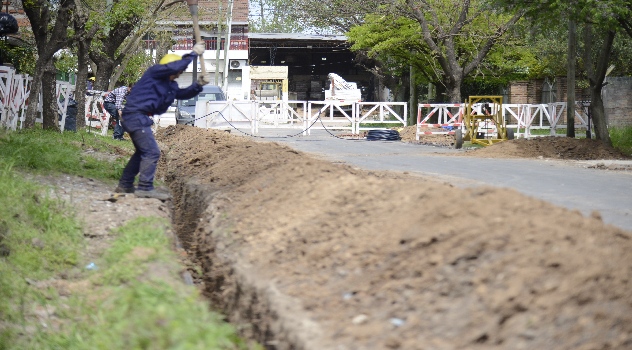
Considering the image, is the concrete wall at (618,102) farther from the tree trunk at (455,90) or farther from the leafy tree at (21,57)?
the leafy tree at (21,57)

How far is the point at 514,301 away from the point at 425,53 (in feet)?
114

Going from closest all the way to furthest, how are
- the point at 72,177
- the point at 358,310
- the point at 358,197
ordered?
the point at 358,310 < the point at 358,197 < the point at 72,177

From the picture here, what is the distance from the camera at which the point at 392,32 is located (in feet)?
126

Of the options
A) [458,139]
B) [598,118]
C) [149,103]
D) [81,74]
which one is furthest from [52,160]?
[598,118]

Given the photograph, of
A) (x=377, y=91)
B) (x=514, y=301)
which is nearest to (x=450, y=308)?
(x=514, y=301)

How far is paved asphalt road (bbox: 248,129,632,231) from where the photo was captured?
10688 mm

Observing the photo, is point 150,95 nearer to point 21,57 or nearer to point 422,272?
point 422,272

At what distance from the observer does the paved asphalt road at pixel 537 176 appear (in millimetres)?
10688

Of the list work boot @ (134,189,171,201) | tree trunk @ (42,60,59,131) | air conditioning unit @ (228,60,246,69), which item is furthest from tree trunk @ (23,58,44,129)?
air conditioning unit @ (228,60,246,69)

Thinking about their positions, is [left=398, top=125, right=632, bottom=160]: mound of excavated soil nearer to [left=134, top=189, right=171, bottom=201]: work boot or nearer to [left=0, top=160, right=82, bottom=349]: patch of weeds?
[left=134, top=189, right=171, bottom=201]: work boot

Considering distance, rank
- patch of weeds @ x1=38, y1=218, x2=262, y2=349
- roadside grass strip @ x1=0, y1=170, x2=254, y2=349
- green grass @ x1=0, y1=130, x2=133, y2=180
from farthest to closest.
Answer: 1. green grass @ x1=0, y1=130, x2=133, y2=180
2. roadside grass strip @ x1=0, y1=170, x2=254, y2=349
3. patch of weeds @ x1=38, y1=218, x2=262, y2=349

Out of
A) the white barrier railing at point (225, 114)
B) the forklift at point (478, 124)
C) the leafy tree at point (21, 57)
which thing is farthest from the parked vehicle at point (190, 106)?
the forklift at point (478, 124)

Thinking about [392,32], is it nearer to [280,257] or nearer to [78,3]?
[78,3]

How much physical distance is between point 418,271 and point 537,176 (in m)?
10.1
